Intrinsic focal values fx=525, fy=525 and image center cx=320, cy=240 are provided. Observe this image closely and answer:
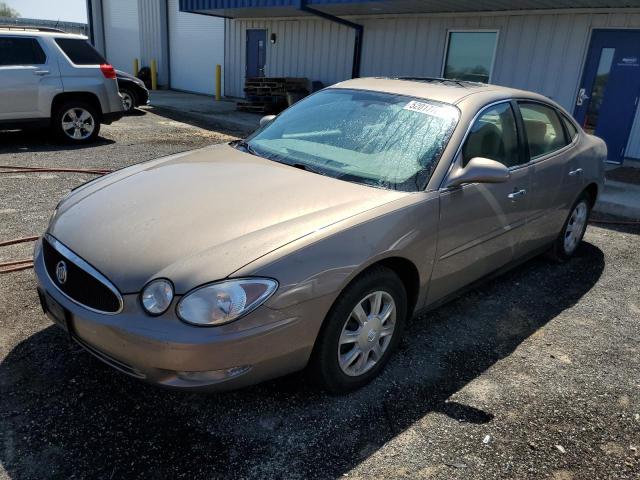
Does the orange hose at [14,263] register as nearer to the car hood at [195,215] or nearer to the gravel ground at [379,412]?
the gravel ground at [379,412]

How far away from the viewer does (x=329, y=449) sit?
7.97 feet

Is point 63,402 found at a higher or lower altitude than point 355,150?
lower

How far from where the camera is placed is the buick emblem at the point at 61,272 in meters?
2.51

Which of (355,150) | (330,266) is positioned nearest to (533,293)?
(355,150)

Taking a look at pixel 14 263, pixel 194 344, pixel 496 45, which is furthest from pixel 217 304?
pixel 496 45

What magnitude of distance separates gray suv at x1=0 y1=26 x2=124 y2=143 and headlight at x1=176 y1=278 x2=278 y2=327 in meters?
7.62

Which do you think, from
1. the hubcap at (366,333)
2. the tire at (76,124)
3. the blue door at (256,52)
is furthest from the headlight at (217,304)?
the blue door at (256,52)

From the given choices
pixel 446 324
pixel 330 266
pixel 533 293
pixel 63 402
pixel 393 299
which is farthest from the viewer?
pixel 533 293

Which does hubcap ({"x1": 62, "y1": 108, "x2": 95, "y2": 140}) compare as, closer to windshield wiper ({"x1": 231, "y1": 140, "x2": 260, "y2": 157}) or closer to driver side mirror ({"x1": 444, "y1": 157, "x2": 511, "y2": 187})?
windshield wiper ({"x1": 231, "y1": 140, "x2": 260, "y2": 157})

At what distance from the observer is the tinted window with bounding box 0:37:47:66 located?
26.5 feet

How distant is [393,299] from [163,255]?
1.25 metres

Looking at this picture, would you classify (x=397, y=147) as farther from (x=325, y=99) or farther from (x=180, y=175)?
(x=180, y=175)

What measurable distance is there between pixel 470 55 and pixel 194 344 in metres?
10.5

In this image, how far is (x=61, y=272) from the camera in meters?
2.53
